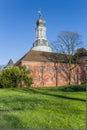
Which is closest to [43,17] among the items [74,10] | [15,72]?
[74,10]

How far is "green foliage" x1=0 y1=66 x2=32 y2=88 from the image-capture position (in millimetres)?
7211

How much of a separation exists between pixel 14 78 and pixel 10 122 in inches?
152

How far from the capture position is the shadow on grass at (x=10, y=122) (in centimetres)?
361

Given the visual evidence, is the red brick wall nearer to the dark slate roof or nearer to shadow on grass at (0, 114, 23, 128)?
the dark slate roof

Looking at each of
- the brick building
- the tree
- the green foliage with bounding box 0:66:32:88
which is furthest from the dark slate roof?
the tree

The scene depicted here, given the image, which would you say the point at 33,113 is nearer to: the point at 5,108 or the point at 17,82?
the point at 5,108

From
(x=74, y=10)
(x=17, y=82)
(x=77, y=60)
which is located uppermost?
(x=74, y=10)

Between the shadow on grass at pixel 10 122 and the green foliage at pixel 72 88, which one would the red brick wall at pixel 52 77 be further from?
the shadow on grass at pixel 10 122

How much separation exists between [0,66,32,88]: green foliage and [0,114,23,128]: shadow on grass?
3.15m

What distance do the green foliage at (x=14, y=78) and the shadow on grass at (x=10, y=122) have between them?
10.3 feet

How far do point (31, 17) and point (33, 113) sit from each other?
1686mm

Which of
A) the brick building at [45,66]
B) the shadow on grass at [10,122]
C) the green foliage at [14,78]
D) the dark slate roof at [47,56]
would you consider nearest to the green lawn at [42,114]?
the shadow on grass at [10,122]

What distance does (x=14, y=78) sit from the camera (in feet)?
24.5

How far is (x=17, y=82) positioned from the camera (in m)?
7.00
